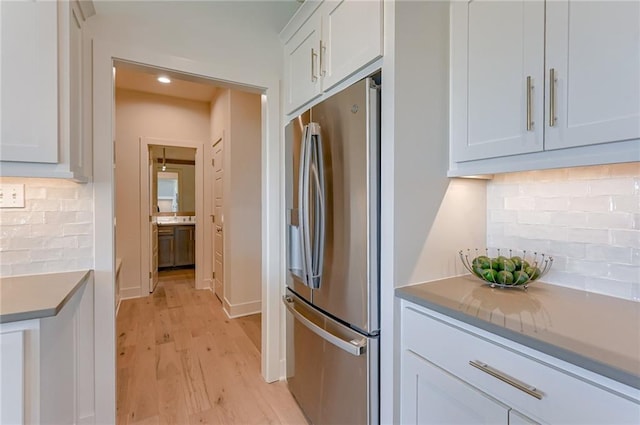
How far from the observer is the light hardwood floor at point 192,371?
1.83 m

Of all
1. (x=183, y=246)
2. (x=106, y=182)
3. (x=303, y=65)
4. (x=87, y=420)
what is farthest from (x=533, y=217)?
(x=183, y=246)

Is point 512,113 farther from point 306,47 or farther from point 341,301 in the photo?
point 306,47

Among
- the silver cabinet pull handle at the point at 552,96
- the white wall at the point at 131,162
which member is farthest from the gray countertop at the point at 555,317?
the white wall at the point at 131,162

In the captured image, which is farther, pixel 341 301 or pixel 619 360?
pixel 341 301

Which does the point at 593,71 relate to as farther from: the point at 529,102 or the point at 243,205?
the point at 243,205

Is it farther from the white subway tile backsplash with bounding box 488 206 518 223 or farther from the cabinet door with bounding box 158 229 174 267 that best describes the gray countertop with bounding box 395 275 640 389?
the cabinet door with bounding box 158 229 174 267

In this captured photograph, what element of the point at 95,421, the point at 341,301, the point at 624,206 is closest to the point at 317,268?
the point at 341,301

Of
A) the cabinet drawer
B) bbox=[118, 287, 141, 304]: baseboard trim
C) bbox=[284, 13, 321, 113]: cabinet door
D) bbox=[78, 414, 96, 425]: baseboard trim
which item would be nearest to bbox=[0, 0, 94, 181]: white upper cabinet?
bbox=[284, 13, 321, 113]: cabinet door

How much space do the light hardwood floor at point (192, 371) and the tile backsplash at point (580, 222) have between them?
1.61 metres

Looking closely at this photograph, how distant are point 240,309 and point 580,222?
10.4 feet

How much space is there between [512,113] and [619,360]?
0.85 meters

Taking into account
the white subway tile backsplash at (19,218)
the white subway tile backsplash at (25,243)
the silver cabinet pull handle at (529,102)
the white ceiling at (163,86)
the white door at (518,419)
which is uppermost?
the white ceiling at (163,86)

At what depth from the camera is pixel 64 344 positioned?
4.84 feet

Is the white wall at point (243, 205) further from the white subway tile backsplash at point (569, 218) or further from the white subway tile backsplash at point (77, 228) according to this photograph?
the white subway tile backsplash at point (569, 218)
